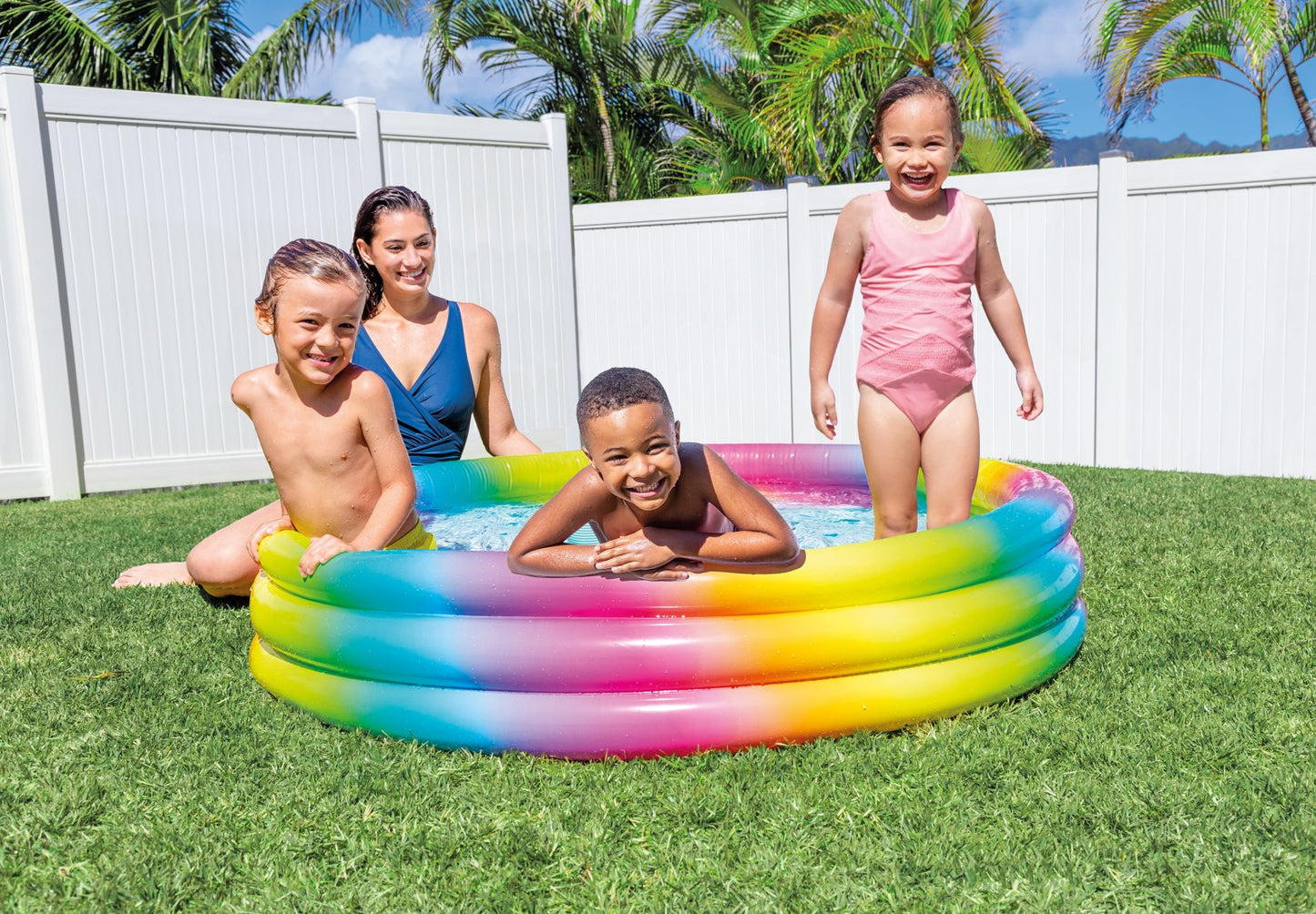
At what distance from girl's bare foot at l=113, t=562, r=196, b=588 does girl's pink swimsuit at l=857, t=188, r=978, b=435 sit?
9.80ft

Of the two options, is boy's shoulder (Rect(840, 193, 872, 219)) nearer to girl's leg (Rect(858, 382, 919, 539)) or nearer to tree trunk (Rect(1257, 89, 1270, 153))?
girl's leg (Rect(858, 382, 919, 539))

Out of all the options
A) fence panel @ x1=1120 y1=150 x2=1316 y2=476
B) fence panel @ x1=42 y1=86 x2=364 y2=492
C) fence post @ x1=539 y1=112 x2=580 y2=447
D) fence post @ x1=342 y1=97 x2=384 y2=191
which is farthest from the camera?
fence post @ x1=539 y1=112 x2=580 y2=447

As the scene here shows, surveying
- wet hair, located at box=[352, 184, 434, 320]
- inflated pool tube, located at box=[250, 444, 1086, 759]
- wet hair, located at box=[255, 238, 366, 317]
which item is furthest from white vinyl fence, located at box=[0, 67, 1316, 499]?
inflated pool tube, located at box=[250, 444, 1086, 759]

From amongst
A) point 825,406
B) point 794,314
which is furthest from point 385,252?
point 794,314

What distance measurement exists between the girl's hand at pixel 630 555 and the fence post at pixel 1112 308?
22.0ft

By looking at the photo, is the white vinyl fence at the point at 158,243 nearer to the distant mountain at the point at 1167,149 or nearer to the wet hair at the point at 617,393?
the distant mountain at the point at 1167,149

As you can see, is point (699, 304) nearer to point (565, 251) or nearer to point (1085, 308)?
point (565, 251)

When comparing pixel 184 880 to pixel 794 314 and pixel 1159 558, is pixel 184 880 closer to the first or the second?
pixel 1159 558

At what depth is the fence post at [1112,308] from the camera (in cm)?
825

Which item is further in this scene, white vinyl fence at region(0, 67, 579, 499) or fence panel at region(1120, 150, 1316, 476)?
white vinyl fence at region(0, 67, 579, 499)

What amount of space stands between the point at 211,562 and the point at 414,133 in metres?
6.03

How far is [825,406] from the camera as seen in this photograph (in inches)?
141

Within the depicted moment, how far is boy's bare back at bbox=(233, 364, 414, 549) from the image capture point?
331cm

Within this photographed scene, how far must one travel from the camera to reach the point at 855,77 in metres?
12.8
